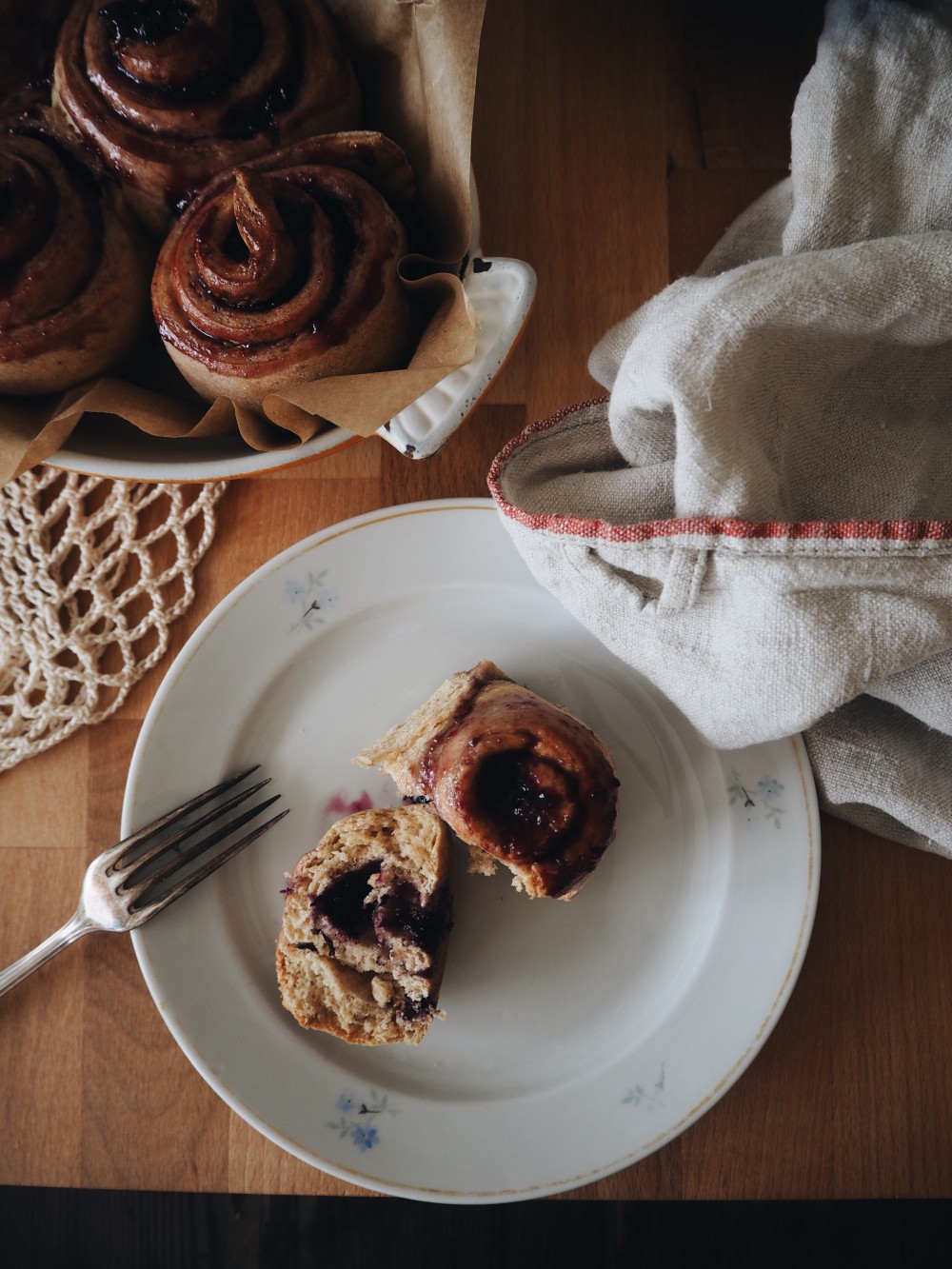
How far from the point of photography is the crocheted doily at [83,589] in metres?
0.98

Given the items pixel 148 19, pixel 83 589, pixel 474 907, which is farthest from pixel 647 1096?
pixel 148 19

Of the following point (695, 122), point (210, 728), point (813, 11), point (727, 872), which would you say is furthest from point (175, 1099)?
point (813, 11)

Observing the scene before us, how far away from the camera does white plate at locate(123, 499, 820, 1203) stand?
0.92m

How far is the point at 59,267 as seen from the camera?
2.54 ft

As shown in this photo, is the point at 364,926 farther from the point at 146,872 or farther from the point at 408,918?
the point at 146,872

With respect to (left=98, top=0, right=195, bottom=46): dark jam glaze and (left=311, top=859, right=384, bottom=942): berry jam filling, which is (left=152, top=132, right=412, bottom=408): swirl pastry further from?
(left=311, top=859, right=384, bottom=942): berry jam filling

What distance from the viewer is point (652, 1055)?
933 millimetres

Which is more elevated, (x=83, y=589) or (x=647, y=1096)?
(x=83, y=589)

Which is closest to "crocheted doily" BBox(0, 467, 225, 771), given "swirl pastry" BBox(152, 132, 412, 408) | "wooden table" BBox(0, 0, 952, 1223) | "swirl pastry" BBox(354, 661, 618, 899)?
"wooden table" BBox(0, 0, 952, 1223)

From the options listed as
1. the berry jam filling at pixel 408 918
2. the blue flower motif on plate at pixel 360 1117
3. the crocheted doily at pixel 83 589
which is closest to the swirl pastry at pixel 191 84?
the crocheted doily at pixel 83 589

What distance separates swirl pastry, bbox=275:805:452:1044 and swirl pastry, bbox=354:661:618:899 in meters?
0.06

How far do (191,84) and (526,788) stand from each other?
2.24 feet

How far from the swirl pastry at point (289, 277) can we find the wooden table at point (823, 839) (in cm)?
24

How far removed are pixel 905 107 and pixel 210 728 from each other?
0.92 meters
